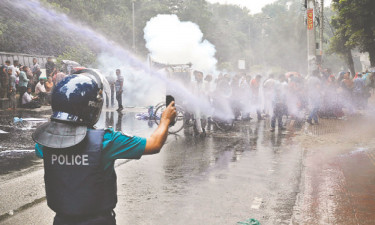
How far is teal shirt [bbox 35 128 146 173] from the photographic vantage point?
230 cm

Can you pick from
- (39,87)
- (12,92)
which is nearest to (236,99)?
(39,87)

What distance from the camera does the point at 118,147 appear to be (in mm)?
2314

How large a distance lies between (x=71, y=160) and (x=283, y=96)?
1074cm

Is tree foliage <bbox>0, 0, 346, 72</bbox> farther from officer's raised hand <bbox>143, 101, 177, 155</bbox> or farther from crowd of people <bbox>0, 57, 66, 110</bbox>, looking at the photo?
officer's raised hand <bbox>143, 101, 177, 155</bbox>

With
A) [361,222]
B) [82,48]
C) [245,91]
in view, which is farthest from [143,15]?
[361,222]

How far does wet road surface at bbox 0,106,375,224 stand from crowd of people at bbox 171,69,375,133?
2592mm

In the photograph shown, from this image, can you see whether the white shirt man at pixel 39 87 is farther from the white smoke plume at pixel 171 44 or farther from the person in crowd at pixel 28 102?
the white smoke plume at pixel 171 44

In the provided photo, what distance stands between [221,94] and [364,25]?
19.2ft

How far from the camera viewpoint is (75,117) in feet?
7.55

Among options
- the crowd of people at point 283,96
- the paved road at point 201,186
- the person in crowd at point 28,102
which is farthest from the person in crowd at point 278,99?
the person in crowd at point 28,102

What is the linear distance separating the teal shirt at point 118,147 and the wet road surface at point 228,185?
247cm

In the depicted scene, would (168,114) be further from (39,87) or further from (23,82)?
(39,87)

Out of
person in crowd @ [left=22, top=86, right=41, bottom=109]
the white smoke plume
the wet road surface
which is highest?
the white smoke plume

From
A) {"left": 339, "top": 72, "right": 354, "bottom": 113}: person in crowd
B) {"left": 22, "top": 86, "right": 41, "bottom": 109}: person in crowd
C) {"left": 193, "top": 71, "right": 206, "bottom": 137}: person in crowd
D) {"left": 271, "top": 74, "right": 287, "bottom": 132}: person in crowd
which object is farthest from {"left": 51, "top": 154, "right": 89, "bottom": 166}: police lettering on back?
{"left": 339, "top": 72, "right": 354, "bottom": 113}: person in crowd
